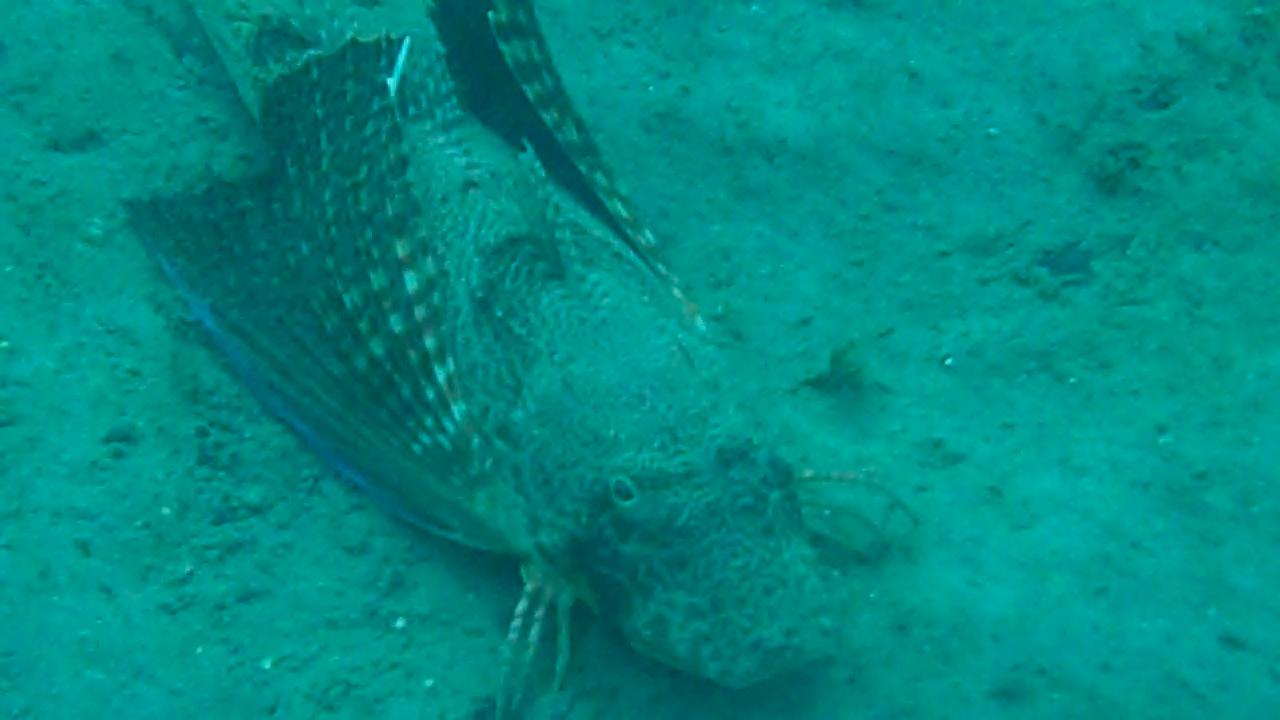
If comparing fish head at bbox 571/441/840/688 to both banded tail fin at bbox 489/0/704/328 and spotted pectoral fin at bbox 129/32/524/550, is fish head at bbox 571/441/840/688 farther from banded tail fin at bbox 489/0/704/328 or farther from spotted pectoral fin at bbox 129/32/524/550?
banded tail fin at bbox 489/0/704/328

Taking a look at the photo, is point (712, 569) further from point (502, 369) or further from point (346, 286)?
point (346, 286)

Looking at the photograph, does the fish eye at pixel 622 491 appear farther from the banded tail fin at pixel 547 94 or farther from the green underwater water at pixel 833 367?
the banded tail fin at pixel 547 94

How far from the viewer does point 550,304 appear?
4.14 metres

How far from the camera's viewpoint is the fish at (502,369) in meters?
3.52

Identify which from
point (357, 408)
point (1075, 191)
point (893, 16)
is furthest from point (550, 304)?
→ point (893, 16)

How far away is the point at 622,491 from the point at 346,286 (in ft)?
5.56

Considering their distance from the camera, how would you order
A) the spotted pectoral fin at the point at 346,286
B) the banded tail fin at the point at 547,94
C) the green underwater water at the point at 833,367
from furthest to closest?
the banded tail fin at the point at 547,94 < the spotted pectoral fin at the point at 346,286 < the green underwater water at the point at 833,367

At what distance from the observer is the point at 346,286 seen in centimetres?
445

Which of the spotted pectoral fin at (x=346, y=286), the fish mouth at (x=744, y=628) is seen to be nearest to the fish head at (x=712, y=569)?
the fish mouth at (x=744, y=628)

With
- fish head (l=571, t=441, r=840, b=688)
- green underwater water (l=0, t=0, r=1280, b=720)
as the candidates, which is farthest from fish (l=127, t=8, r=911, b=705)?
green underwater water (l=0, t=0, r=1280, b=720)

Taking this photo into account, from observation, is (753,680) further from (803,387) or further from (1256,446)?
(1256,446)

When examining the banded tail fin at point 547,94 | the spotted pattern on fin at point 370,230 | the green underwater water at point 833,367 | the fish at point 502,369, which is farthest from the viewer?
the banded tail fin at point 547,94

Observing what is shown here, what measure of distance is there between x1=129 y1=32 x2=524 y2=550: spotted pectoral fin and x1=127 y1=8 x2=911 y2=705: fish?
0.01 metres

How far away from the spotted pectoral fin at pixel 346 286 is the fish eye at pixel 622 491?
0.47 m
